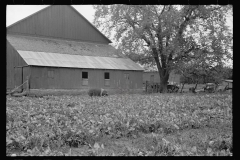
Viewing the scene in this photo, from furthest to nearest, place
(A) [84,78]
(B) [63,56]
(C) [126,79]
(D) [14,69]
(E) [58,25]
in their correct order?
(E) [58,25] → (C) [126,79] → (A) [84,78] → (B) [63,56] → (D) [14,69]

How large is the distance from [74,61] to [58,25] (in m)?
6.60

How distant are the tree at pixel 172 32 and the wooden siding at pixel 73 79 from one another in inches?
126

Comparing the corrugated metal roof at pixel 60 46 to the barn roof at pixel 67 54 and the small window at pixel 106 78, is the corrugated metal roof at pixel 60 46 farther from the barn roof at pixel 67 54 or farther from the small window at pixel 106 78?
the small window at pixel 106 78

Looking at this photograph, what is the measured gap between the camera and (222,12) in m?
26.0

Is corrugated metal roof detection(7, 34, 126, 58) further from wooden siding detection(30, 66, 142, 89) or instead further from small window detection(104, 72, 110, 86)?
wooden siding detection(30, 66, 142, 89)

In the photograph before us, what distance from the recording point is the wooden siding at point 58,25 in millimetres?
27703

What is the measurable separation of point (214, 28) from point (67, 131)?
25.2m

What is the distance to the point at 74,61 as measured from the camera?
2523cm

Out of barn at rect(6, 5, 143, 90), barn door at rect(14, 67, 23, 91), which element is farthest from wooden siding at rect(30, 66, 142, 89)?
barn door at rect(14, 67, 23, 91)

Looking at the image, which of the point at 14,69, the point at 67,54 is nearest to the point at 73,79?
the point at 67,54

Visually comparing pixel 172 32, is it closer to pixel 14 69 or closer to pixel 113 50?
pixel 113 50

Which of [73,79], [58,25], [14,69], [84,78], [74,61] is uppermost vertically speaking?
[58,25]

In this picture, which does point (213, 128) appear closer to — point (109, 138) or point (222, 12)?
point (109, 138)
